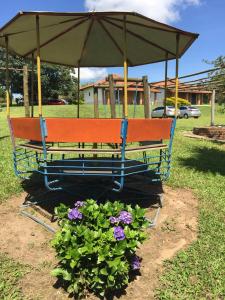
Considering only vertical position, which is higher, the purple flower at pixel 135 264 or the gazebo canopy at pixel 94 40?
the gazebo canopy at pixel 94 40

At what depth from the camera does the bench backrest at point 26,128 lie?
4.89 metres

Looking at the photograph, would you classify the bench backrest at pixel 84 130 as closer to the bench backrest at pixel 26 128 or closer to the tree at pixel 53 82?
the bench backrest at pixel 26 128

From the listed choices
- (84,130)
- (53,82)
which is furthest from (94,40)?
(53,82)

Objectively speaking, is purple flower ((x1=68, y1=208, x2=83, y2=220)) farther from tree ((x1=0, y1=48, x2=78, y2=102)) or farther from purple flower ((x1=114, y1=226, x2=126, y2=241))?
tree ((x1=0, y1=48, x2=78, y2=102))

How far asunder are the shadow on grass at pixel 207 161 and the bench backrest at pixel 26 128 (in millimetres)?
4720

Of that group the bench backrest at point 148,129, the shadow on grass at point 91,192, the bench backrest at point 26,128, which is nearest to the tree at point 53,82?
the shadow on grass at point 91,192

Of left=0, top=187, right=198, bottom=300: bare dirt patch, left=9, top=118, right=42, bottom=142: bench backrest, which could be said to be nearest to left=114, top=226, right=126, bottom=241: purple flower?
left=0, top=187, right=198, bottom=300: bare dirt patch

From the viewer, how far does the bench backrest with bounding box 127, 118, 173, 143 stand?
4844 millimetres

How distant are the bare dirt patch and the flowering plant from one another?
7.9 inches

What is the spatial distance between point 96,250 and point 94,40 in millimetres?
5227

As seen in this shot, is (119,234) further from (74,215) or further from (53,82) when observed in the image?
(53,82)

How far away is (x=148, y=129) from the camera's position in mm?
5109

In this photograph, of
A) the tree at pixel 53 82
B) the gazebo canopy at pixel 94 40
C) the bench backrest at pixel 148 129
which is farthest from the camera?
the tree at pixel 53 82

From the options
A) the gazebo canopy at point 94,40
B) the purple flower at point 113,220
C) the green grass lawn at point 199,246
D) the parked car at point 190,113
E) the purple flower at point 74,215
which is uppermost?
the gazebo canopy at point 94,40
